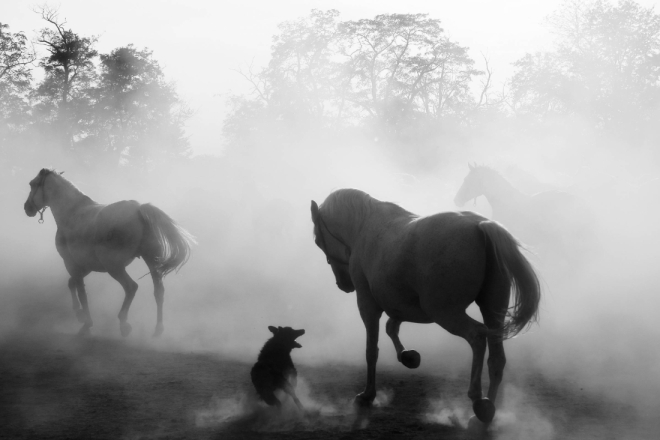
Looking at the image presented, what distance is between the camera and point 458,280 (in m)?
4.33

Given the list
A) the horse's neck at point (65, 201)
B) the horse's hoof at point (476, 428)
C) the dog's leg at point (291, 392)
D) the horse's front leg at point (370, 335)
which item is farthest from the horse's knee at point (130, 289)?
the horse's hoof at point (476, 428)

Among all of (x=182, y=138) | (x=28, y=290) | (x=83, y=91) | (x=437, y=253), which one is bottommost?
(x=28, y=290)

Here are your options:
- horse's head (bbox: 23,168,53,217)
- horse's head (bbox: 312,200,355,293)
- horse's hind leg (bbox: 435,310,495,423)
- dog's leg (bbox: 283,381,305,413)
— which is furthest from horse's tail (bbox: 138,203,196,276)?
horse's hind leg (bbox: 435,310,495,423)

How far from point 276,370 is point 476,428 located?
162 centimetres

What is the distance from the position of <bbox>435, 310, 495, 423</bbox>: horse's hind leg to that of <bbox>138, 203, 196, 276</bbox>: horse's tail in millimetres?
5060

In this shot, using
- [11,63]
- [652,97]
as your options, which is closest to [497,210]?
[652,97]

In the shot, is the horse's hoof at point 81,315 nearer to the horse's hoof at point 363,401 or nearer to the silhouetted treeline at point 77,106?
the horse's hoof at point 363,401

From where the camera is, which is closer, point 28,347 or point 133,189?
point 28,347

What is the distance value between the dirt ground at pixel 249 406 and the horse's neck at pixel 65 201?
9.43 feet

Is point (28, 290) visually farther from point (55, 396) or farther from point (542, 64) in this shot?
point (542, 64)

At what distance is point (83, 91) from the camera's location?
2723 centimetres

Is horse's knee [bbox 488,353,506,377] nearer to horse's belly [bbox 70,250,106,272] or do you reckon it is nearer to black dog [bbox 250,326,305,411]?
black dog [bbox 250,326,305,411]

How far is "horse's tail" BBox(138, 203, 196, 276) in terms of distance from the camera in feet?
28.4

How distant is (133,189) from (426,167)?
12.8 m
